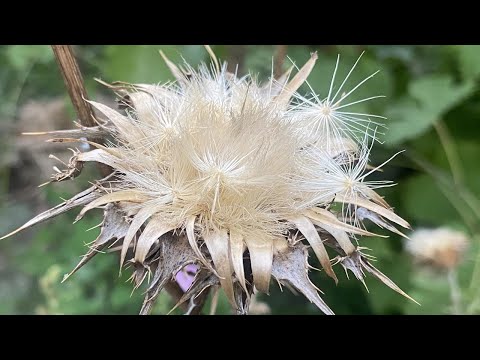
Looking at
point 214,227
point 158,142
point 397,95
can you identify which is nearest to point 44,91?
point 397,95

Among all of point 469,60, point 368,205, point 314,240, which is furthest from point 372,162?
point 314,240

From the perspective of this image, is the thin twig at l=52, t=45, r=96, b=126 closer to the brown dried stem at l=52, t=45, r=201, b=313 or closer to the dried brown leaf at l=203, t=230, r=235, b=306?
the brown dried stem at l=52, t=45, r=201, b=313

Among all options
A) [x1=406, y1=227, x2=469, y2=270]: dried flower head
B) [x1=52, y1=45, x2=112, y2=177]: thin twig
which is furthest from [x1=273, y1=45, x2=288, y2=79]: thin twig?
[x1=406, y1=227, x2=469, y2=270]: dried flower head

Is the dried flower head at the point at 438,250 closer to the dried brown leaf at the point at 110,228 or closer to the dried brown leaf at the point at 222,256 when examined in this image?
the dried brown leaf at the point at 222,256

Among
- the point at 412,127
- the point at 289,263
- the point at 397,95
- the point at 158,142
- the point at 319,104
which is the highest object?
the point at 397,95

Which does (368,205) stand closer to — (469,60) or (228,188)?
(228,188)

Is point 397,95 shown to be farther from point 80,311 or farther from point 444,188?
point 80,311
